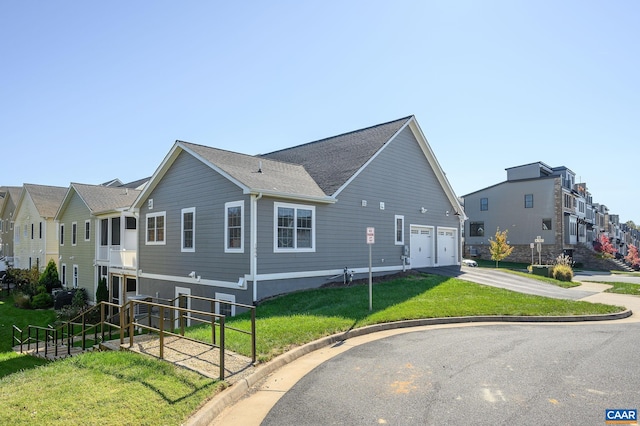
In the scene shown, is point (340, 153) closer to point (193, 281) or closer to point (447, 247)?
point (447, 247)

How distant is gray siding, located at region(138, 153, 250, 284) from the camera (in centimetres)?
1511

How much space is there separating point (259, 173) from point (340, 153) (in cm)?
553

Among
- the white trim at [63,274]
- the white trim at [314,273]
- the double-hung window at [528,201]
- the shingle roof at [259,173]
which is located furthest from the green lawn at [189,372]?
→ the double-hung window at [528,201]

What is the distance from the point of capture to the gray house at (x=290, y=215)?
1472 cm

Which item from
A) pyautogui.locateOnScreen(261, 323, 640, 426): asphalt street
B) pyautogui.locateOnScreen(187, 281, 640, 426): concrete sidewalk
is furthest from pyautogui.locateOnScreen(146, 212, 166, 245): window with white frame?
pyautogui.locateOnScreen(261, 323, 640, 426): asphalt street

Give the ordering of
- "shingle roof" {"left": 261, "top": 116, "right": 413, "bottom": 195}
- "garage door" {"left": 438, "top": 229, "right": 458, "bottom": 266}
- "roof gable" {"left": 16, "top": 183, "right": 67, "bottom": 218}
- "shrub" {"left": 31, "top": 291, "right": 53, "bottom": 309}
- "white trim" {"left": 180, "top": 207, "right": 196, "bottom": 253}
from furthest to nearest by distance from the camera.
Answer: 1. "roof gable" {"left": 16, "top": 183, "right": 67, "bottom": 218}
2. "shrub" {"left": 31, "top": 291, "right": 53, "bottom": 309}
3. "garage door" {"left": 438, "top": 229, "right": 458, "bottom": 266}
4. "shingle roof" {"left": 261, "top": 116, "right": 413, "bottom": 195}
5. "white trim" {"left": 180, "top": 207, "right": 196, "bottom": 253}

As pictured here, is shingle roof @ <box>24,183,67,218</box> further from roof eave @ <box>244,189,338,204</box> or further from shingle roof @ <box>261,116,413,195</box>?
roof eave @ <box>244,189,338,204</box>

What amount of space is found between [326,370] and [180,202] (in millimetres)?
12421

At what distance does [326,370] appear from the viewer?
24.3 ft

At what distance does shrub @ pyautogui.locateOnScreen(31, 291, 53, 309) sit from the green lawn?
28.9 feet

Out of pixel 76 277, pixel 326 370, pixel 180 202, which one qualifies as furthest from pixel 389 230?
pixel 76 277

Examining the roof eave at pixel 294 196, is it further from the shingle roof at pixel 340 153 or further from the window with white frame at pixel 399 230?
the window with white frame at pixel 399 230

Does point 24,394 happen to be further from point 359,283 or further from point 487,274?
point 487,274

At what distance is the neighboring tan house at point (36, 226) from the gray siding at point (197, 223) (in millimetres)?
16879
